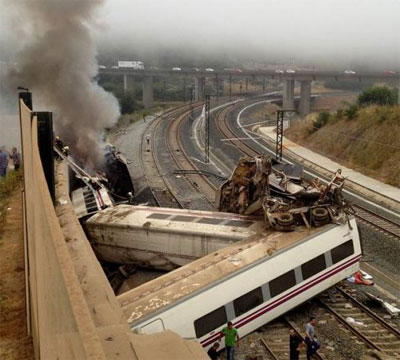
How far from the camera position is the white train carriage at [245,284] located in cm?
1091

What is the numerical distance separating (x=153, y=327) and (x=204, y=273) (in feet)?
6.31

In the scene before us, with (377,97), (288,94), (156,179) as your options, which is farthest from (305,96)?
(156,179)

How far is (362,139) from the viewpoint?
3769 cm

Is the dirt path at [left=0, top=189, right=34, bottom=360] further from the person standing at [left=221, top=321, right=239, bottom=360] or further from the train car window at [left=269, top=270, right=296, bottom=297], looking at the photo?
the train car window at [left=269, top=270, right=296, bottom=297]

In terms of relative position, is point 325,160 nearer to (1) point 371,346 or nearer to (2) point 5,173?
(2) point 5,173

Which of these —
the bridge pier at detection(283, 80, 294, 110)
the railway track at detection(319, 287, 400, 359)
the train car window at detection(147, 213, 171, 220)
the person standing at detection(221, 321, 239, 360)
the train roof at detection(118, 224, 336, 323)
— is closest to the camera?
the train roof at detection(118, 224, 336, 323)

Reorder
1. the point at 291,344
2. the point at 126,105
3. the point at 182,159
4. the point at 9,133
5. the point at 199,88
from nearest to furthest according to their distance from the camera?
the point at 291,344 → the point at 182,159 → the point at 9,133 → the point at 126,105 → the point at 199,88

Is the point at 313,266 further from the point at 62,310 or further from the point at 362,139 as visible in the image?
the point at 362,139

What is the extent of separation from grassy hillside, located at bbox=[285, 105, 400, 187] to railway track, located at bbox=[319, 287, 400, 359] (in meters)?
17.0

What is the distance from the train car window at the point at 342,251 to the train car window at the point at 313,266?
0.40 m

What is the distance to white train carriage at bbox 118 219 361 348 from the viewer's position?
10.9 meters

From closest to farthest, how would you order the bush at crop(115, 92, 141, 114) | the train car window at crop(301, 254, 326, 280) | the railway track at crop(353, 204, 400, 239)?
1. the train car window at crop(301, 254, 326, 280)
2. the railway track at crop(353, 204, 400, 239)
3. the bush at crop(115, 92, 141, 114)

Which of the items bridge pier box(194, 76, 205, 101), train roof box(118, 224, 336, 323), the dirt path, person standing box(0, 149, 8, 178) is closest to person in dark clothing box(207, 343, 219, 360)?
train roof box(118, 224, 336, 323)

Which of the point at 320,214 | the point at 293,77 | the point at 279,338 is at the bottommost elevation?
the point at 279,338
